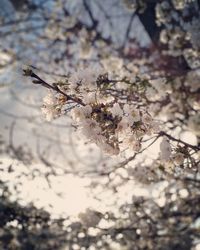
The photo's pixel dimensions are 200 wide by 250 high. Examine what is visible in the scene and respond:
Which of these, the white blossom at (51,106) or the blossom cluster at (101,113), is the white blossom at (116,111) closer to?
the blossom cluster at (101,113)

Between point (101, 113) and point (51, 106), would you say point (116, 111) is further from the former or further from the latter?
point (51, 106)

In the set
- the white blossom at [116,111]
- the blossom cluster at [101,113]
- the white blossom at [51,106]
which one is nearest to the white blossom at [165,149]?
the blossom cluster at [101,113]

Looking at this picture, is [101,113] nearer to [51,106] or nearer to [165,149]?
[51,106]

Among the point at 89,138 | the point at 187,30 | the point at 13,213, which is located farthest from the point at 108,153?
the point at 13,213

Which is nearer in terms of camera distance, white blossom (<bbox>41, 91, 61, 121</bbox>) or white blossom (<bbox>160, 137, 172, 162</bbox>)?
white blossom (<bbox>41, 91, 61, 121</bbox>)

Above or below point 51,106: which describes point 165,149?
below

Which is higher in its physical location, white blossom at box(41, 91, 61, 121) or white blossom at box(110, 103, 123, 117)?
white blossom at box(41, 91, 61, 121)

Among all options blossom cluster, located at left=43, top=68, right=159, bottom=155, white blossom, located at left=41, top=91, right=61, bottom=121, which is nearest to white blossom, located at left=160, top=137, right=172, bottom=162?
blossom cluster, located at left=43, top=68, right=159, bottom=155

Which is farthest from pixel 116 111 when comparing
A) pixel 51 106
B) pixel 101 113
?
pixel 51 106

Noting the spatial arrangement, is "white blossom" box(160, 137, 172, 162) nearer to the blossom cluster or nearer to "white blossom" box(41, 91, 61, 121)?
the blossom cluster

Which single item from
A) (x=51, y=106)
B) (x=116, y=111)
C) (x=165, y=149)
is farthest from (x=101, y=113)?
(x=165, y=149)

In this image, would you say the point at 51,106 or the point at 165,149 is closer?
the point at 51,106
